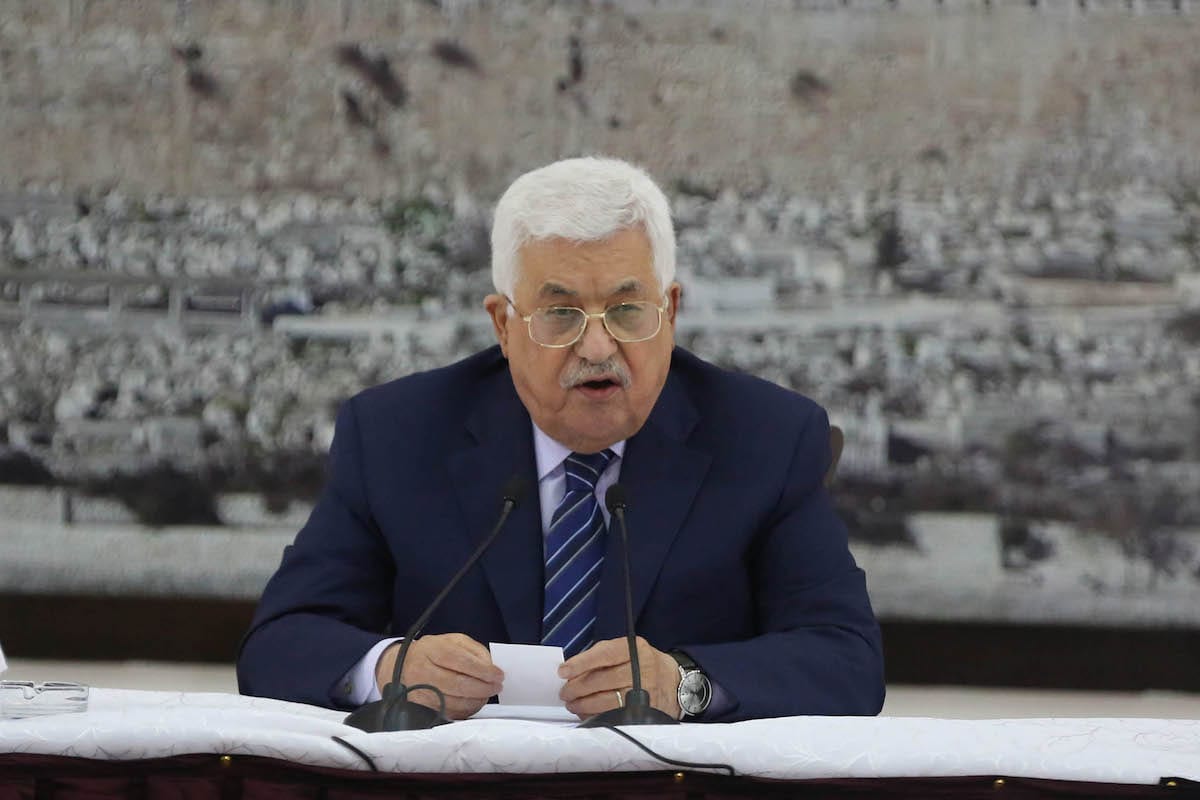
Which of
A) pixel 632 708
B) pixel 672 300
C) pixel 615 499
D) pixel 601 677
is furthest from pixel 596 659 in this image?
pixel 672 300

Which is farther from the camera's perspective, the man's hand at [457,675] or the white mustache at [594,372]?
the white mustache at [594,372]

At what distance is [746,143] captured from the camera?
141 inches

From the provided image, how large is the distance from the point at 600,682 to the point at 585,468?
452 millimetres

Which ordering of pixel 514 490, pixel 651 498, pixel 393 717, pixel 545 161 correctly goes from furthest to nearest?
pixel 545 161 < pixel 651 498 < pixel 514 490 < pixel 393 717

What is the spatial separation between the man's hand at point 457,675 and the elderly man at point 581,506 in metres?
0.10

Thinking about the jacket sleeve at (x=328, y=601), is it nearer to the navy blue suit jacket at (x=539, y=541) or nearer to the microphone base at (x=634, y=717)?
the navy blue suit jacket at (x=539, y=541)

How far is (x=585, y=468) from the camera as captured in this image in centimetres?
200

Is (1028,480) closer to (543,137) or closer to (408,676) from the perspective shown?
(543,137)

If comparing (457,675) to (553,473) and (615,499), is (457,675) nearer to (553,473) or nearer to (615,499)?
(615,499)

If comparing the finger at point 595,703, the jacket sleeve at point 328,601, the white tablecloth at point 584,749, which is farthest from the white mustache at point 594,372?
the white tablecloth at point 584,749

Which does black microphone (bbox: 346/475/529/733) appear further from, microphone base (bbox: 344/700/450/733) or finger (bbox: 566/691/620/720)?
finger (bbox: 566/691/620/720)

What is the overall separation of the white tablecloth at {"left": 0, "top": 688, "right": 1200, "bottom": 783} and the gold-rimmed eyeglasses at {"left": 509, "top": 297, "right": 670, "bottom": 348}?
2.46 ft

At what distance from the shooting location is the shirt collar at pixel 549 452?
80.0 inches

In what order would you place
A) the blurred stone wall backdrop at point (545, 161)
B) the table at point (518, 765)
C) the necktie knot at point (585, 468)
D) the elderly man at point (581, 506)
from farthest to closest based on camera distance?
the blurred stone wall backdrop at point (545, 161), the necktie knot at point (585, 468), the elderly man at point (581, 506), the table at point (518, 765)
